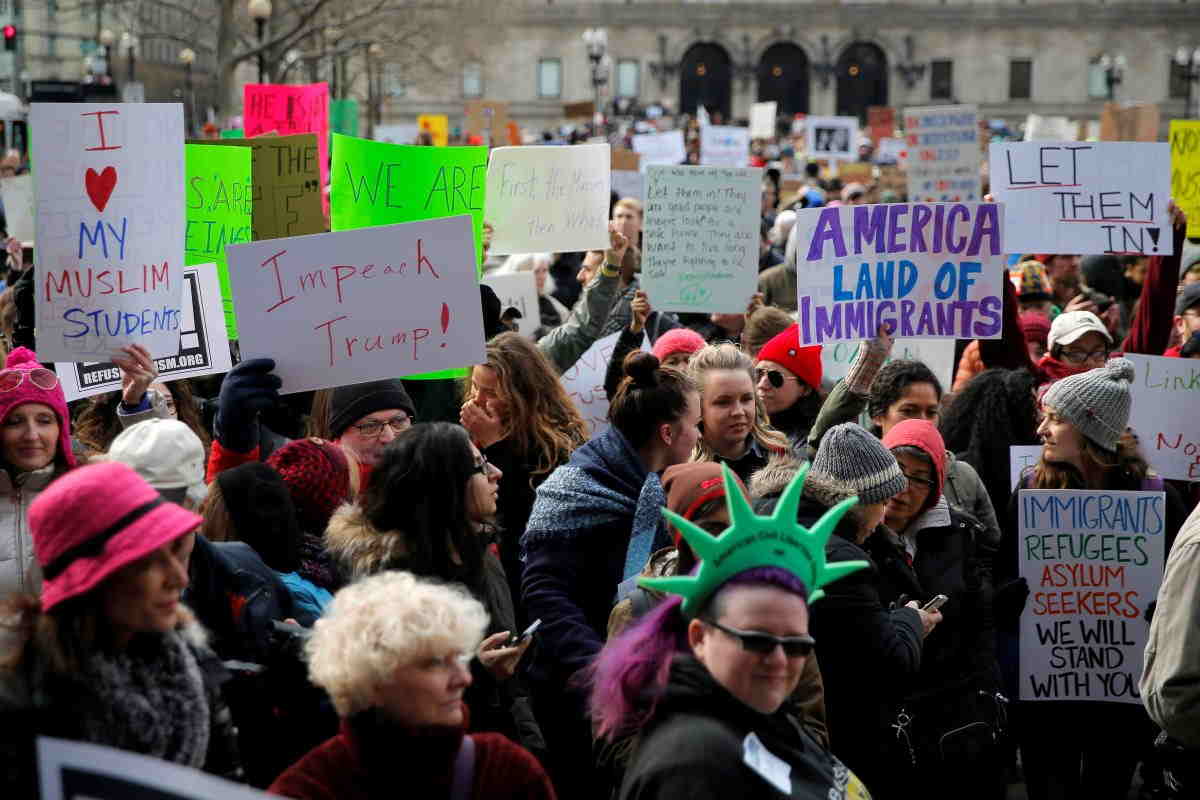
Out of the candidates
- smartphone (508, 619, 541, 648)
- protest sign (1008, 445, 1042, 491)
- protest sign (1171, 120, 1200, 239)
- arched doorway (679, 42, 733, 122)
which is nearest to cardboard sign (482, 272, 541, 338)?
protest sign (1171, 120, 1200, 239)

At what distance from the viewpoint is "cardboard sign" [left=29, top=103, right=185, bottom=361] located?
178 inches

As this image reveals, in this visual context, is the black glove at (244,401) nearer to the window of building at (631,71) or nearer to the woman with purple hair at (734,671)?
the woman with purple hair at (734,671)

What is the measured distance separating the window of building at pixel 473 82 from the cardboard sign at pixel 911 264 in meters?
63.1

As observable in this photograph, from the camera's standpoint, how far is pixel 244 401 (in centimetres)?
418

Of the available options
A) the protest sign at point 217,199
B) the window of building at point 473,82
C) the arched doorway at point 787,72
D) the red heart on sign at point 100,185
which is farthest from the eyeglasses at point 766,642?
the arched doorway at point 787,72

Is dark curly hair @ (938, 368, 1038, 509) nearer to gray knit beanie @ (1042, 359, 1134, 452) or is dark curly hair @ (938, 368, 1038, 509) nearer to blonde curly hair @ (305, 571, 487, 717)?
gray knit beanie @ (1042, 359, 1134, 452)

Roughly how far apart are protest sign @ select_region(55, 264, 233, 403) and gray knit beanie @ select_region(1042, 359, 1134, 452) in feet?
8.92

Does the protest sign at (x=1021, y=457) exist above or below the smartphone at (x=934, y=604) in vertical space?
above

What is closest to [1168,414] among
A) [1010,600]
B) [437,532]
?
[1010,600]

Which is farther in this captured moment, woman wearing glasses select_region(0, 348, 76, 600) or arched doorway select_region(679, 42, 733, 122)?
arched doorway select_region(679, 42, 733, 122)

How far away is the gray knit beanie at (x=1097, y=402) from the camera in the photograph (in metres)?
4.73

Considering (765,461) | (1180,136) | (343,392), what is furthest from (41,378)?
(1180,136)

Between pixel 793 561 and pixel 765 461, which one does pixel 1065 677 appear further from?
pixel 793 561

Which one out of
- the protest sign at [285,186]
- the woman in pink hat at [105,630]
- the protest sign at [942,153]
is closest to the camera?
the woman in pink hat at [105,630]
